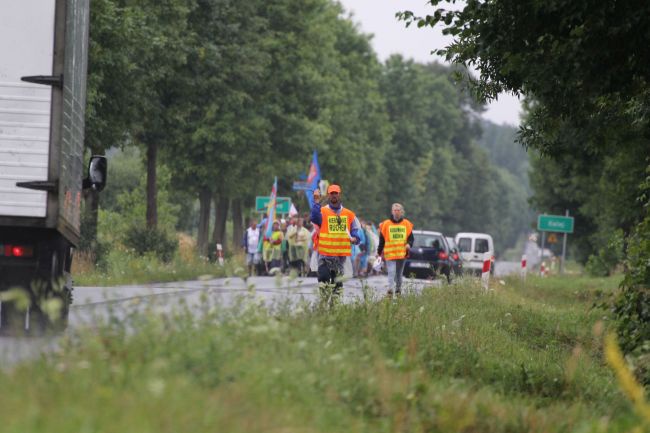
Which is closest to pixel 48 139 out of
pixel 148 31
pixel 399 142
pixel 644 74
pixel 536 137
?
pixel 644 74

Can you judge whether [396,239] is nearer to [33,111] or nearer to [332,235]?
[332,235]

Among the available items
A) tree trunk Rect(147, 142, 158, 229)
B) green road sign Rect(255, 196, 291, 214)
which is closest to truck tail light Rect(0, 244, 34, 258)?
tree trunk Rect(147, 142, 158, 229)

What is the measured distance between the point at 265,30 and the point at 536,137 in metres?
35.4

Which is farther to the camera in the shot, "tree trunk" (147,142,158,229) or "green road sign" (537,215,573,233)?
"green road sign" (537,215,573,233)

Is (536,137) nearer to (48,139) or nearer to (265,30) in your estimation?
(48,139)

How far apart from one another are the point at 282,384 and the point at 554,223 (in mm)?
51426

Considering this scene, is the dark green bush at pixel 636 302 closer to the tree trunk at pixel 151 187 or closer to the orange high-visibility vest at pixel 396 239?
the orange high-visibility vest at pixel 396 239

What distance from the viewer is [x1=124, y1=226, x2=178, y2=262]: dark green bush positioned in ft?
134

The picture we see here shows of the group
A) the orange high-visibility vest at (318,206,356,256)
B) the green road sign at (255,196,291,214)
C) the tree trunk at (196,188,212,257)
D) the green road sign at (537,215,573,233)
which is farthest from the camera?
the green road sign at (537,215,573,233)

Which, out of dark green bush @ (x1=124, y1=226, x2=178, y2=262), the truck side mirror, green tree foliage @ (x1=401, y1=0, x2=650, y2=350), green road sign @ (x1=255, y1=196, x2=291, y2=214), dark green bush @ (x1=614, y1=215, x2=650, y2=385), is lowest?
dark green bush @ (x1=124, y1=226, x2=178, y2=262)

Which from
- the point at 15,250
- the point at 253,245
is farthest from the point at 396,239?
the point at 253,245

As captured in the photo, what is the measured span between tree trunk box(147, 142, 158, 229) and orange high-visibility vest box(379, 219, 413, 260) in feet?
75.7

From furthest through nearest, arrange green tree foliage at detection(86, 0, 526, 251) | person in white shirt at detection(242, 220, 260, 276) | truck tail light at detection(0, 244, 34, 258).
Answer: person in white shirt at detection(242, 220, 260, 276)
green tree foliage at detection(86, 0, 526, 251)
truck tail light at detection(0, 244, 34, 258)

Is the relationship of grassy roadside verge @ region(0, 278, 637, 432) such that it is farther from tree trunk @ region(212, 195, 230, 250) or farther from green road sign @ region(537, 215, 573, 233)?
green road sign @ region(537, 215, 573, 233)
